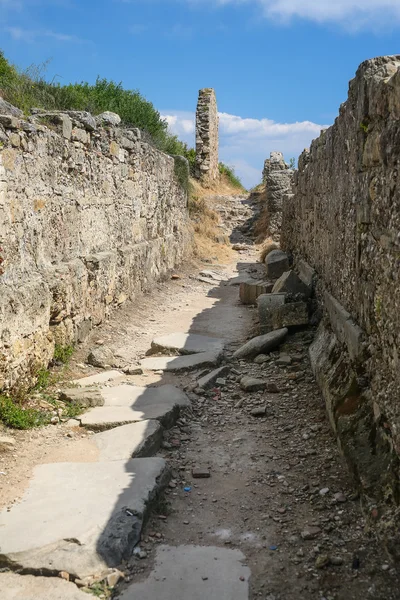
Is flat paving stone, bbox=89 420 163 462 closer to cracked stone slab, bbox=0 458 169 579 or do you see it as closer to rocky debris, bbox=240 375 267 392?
cracked stone slab, bbox=0 458 169 579

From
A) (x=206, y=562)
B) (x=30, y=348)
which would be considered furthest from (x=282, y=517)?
(x=30, y=348)

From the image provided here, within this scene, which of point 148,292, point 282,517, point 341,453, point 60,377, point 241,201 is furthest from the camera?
point 241,201

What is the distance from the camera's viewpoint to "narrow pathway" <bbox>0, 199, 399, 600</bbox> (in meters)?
2.65

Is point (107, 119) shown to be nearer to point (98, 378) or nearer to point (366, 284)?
point (98, 378)

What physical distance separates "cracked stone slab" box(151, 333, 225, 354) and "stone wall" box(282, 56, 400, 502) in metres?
1.37

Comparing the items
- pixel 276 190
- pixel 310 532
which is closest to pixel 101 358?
pixel 310 532

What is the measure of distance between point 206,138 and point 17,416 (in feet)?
58.7

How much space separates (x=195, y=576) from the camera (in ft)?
8.84

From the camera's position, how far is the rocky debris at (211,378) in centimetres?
527

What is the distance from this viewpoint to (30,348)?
496 centimetres

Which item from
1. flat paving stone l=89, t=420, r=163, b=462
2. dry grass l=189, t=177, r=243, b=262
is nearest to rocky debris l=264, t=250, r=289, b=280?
dry grass l=189, t=177, r=243, b=262

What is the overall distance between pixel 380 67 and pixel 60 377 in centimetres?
370

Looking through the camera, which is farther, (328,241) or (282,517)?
→ (328,241)

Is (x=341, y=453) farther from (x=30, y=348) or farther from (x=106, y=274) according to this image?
(x=106, y=274)
